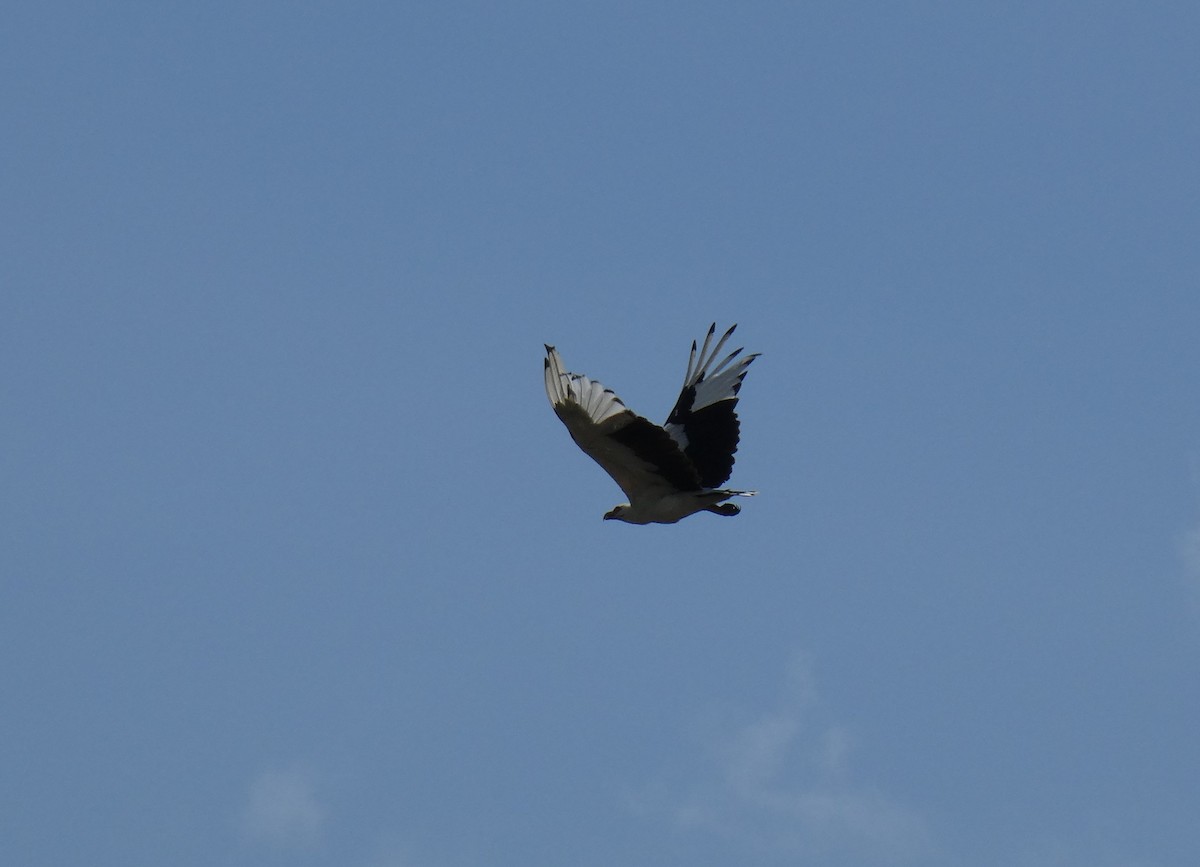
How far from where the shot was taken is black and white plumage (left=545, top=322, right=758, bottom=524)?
20266 mm

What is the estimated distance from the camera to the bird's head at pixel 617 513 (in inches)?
928

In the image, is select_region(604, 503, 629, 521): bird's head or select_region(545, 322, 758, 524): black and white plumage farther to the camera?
select_region(604, 503, 629, 521): bird's head

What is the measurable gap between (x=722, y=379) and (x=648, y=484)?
4.00 metres

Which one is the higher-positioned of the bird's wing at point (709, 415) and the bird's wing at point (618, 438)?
the bird's wing at point (709, 415)

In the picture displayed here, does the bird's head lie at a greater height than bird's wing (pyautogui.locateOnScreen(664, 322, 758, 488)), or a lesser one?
lesser

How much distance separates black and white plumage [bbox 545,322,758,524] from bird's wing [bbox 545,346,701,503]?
0.01m

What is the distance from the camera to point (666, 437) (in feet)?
69.2

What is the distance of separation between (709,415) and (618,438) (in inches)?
199

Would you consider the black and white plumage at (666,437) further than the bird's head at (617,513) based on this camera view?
No

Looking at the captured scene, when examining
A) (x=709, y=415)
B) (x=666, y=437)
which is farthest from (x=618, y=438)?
(x=709, y=415)

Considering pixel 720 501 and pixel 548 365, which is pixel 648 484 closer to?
pixel 720 501

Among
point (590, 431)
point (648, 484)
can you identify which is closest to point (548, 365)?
point (590, 431)

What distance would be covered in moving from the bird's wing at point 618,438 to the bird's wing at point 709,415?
7.18 ft

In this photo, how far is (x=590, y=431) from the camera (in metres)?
20.8
